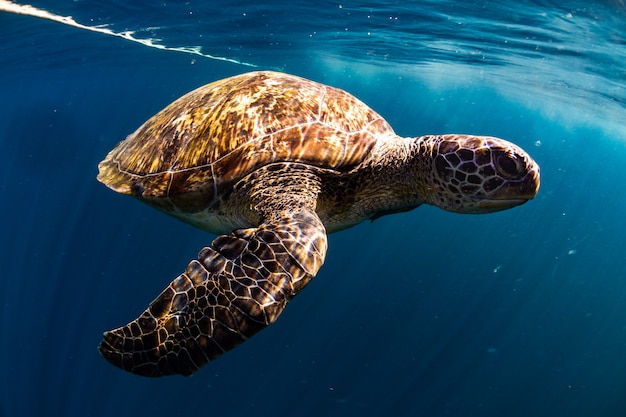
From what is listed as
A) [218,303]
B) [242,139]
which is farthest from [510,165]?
[218,303]

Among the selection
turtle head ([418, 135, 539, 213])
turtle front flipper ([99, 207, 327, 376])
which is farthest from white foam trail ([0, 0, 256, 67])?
→ turtle head ([418, 135, 539, 213])

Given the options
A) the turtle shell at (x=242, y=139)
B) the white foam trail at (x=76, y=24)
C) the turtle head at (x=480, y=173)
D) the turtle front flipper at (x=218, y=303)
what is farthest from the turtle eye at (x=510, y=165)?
the white foam trail at (x=76, y=24)

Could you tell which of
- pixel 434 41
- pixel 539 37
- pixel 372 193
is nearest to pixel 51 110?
pixel 434 41

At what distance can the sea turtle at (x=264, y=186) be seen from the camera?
234 centimetres

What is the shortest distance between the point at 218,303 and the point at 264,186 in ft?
3.81

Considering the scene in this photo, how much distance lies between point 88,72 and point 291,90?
2023 centimetres

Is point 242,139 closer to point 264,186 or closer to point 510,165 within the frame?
point 264,186

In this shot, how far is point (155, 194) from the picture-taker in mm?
3557

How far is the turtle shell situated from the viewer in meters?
3.34

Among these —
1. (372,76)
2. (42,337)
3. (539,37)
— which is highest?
(539,37)

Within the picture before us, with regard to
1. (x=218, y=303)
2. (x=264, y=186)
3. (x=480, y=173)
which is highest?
(x=480, y=173)

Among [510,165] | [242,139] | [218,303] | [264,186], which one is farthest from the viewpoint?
[242,139]

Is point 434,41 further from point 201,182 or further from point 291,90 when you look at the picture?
point 201,182

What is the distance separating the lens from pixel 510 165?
2943 millimetres
